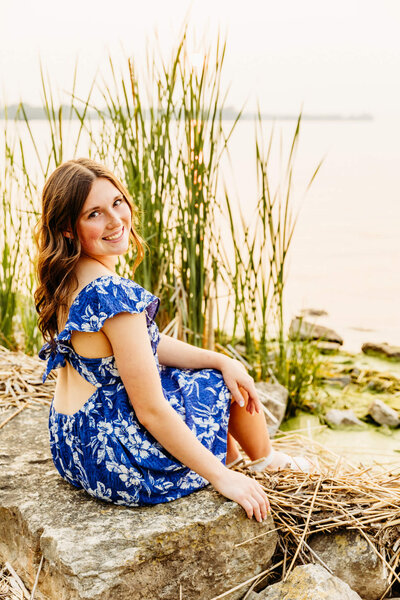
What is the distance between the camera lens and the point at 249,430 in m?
1.63

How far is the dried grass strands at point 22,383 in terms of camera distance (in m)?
2.06

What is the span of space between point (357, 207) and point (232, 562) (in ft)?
20.1

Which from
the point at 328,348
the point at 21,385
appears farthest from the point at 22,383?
the point at 328,348

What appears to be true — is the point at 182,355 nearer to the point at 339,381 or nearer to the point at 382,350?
the point at 339,381

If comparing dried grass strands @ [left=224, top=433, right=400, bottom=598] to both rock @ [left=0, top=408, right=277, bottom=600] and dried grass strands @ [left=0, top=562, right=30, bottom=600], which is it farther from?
dried grass strands @ [left=0, top=562, right=30, bottom=600]

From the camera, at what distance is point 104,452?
1.41 metres

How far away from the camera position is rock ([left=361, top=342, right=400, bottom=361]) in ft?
→ 10.9

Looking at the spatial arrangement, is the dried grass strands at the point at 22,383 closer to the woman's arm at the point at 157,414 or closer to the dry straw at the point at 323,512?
the dry straw at the point at 323,512

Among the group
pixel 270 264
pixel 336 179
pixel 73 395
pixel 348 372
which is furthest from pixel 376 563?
pixel 336 179

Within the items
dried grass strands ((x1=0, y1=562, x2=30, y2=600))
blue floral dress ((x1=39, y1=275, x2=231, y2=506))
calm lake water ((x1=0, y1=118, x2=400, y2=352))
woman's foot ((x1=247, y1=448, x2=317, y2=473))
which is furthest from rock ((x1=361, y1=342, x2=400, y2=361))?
dried grass strands ((x1=0, y1=562, x2=30, y2=600))

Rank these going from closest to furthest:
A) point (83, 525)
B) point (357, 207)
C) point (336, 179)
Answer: point (83, 525), point (357, 207), point (336, 179)

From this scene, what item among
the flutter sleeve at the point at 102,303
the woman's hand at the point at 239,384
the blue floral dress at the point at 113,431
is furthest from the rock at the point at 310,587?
the flutter sleeve at the point at 102,303

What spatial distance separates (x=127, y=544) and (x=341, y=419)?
1.50 m

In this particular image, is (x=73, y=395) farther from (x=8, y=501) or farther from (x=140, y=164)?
(x=140, y=164)
